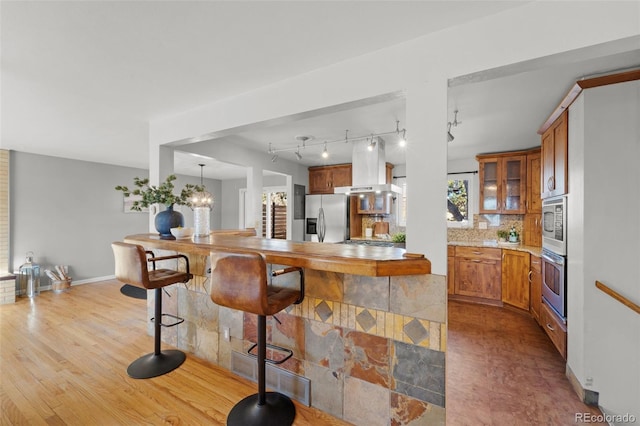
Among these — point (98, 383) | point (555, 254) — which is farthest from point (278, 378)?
point (555, 254)

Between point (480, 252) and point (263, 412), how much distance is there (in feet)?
12.1

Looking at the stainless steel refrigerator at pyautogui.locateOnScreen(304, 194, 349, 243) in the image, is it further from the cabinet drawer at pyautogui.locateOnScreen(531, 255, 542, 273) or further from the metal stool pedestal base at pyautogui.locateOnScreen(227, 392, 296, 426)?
the metal stool pedestal base at pyautogui.locateOnScreen(227, 392, 296, 426)

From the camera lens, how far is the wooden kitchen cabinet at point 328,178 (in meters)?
5.30

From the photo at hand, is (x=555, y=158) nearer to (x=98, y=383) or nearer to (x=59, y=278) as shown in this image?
(x=98, y=383)

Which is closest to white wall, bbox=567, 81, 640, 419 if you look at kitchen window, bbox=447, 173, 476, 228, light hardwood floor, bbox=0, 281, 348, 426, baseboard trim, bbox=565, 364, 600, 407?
baseboard trim, bbox=565, 364, 600, 407

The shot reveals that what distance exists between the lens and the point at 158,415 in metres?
1.84

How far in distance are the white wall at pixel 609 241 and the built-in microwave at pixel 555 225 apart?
13.2 inches

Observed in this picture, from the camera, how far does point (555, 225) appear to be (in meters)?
2.70

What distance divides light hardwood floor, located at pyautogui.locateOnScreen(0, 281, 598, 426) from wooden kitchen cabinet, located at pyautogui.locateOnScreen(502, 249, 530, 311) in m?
0.38

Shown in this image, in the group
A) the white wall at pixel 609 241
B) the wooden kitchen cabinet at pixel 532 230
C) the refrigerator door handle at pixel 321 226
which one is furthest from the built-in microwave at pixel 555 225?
the refrigerator door handle at pixel 321 226

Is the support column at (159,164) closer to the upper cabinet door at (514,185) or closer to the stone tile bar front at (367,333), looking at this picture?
the stone tile bar front at (367,333)

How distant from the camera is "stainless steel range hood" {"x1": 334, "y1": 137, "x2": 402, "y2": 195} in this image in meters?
3.50

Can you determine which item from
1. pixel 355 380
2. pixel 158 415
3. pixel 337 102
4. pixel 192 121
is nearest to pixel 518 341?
pixel 355 380

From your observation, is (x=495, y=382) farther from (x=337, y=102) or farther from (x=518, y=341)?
(x=337, y=102)
